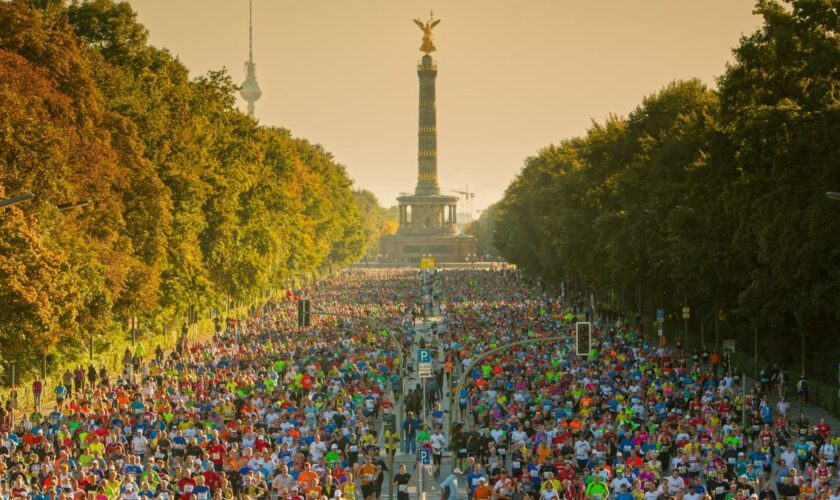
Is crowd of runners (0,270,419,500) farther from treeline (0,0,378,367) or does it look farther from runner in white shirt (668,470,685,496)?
runner in white shirt (668,470,685,496)

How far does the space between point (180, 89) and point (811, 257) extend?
108ft

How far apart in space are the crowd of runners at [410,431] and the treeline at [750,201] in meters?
2.69

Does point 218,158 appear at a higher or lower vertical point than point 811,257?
higher

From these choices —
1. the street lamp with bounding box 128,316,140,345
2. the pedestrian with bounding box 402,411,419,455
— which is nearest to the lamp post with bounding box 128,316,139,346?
the street lamp with bounding box 128,316,140,345

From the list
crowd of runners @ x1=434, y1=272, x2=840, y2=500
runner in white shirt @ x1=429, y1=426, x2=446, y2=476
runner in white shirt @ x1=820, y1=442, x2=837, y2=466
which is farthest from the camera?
runner in white shirt @ x1=429, y1=426, x2=446, y2=476

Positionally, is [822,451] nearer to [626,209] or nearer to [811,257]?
[811,257]

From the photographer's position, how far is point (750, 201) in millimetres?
44156

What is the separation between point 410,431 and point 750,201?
13.7 meters

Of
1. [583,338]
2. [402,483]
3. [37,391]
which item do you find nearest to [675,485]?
[402,483]

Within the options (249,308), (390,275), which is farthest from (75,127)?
(390,275)

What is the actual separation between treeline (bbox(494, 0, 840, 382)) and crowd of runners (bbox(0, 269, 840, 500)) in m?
2.69

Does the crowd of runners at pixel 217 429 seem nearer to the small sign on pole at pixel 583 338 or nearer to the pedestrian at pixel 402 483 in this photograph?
the pedestrian at pixel 402 483

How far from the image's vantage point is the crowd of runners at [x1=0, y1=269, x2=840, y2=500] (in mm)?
26344

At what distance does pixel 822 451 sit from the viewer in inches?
1211
